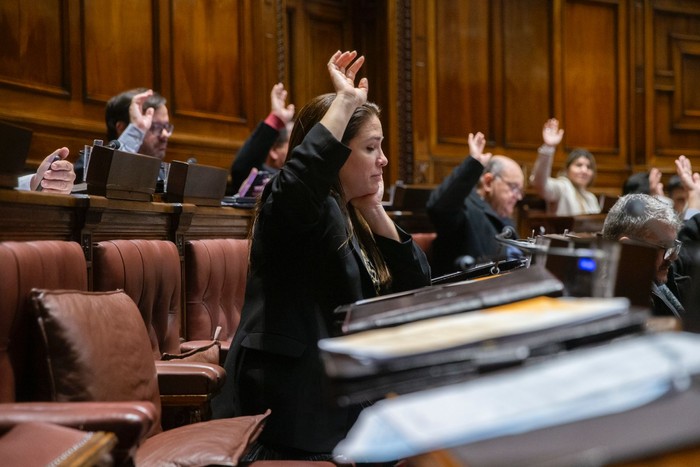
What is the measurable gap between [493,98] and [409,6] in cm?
101

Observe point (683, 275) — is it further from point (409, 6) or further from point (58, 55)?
point (409, 6)

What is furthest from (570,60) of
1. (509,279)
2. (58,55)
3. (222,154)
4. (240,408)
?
(509,279)

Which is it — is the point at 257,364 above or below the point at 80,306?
below

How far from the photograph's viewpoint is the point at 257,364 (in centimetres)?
150

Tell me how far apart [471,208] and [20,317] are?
2.65 m

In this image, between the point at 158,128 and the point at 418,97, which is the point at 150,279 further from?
the point at 418,97

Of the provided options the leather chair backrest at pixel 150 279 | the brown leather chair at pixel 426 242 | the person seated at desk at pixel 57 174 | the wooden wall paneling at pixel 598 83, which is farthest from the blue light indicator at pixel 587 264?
the wooden wall paneling at pixel 598 83

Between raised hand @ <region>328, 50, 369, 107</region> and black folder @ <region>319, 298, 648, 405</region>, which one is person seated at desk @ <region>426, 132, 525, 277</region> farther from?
black folder @ <region>319, 298, 648, 405</region>

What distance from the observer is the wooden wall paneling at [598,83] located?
22.6 ft

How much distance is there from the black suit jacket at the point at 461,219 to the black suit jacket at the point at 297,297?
2.18m

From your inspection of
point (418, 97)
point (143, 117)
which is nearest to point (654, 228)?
point (143, 117)

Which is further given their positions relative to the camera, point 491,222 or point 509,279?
point 491,222

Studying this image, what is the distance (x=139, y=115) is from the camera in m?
3.39

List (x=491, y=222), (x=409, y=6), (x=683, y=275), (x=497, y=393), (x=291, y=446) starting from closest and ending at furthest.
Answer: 1. (x=497, y=393)
2. (x=291, y=446)
3. (x=683, y=275)
4. (x=491, y=222)
5. (x=409, y=6)
